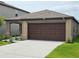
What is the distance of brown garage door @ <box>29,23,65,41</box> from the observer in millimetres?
20441

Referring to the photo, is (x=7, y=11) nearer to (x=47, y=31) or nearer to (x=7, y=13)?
(x=7, y=13)

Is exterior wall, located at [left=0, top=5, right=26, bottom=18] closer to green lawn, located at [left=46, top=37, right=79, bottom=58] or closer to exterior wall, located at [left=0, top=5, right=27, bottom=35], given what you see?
exterior wall, located at [left=0, top=5, right=27, bottom=35]

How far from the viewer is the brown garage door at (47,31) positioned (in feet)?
67.1

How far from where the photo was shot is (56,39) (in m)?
20.6

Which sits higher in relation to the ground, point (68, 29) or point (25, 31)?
point (68, 29)

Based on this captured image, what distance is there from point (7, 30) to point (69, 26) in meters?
8.69

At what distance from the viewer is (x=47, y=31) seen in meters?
21.0

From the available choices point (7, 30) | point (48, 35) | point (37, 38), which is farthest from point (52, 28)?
point (7, 30)

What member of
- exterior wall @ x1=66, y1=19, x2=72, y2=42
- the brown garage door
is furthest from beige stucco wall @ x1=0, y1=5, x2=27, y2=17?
exterior wall @ x1=66, y1=19, x2=72, y2=42

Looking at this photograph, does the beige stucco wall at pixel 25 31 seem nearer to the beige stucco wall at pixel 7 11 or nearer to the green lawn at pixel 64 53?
the beige stucco wall at pixel 7 11

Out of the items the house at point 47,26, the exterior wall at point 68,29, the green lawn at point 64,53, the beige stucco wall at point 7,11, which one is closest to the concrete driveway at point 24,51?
the green lawn at point 64,53

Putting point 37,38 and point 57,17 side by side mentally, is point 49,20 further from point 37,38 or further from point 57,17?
point 37,38

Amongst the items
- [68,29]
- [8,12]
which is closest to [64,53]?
[68,29]

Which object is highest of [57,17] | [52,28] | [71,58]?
[57,17]
